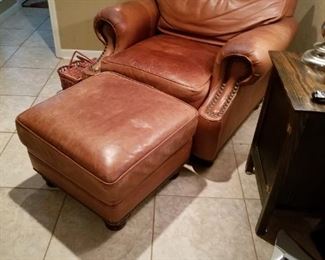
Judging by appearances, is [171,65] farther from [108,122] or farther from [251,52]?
[108,122]

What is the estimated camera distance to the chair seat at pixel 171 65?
1394 mm

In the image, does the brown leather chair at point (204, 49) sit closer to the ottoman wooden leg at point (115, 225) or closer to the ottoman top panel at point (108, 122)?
the ottoman top panel at point (108, 122)

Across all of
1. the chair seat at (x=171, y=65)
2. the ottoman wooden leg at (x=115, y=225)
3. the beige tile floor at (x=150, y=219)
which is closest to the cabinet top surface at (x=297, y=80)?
the chair seat at (x=171, y=65)

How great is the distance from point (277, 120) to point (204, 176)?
455 mm

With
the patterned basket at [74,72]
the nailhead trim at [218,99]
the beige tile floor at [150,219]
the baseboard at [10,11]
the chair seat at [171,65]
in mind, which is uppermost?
the chair seat at [171,65]

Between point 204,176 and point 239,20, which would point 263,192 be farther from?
point 239,20

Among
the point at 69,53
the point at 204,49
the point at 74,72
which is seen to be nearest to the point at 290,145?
the point at 204,49

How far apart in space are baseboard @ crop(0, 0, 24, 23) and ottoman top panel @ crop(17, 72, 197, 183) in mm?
2466

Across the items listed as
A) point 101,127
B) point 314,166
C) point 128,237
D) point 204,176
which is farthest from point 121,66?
point 314,166

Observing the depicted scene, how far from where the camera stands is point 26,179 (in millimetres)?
1482

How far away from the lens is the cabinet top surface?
0.96 m

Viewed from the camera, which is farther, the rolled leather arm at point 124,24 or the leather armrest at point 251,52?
the rolled leather arm at point 124,24

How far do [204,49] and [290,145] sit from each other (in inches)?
32.4

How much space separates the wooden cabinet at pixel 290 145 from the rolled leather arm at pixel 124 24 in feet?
2.54
